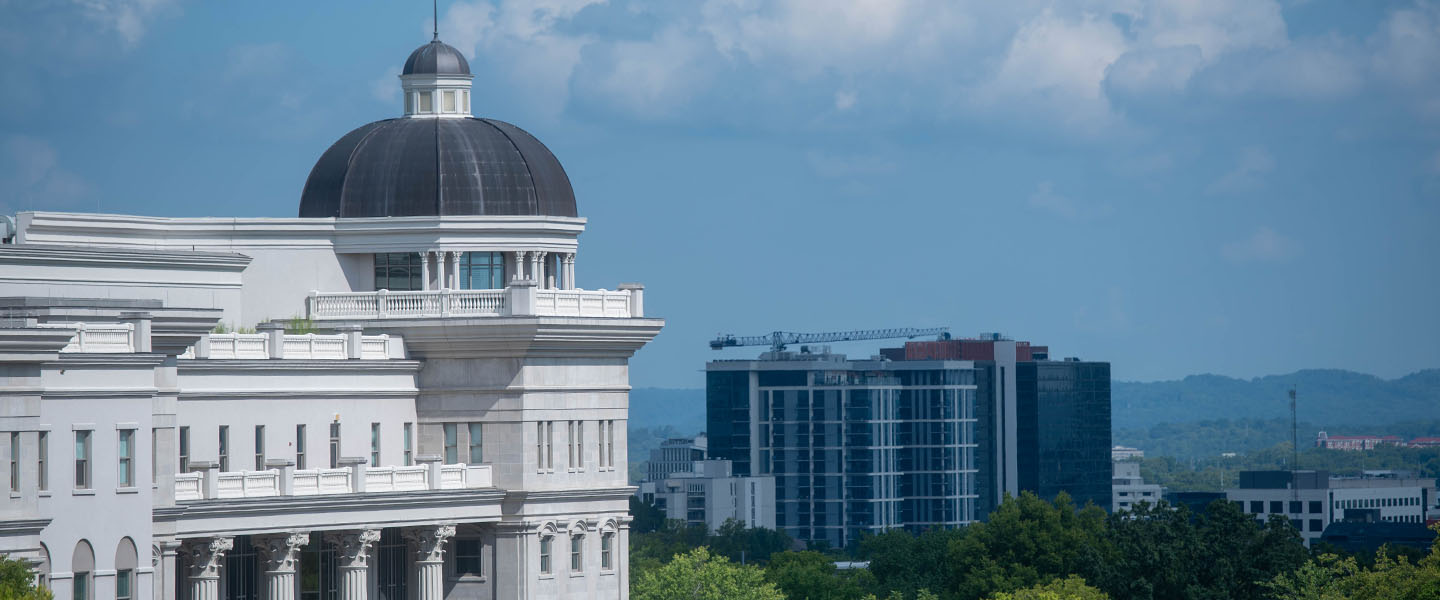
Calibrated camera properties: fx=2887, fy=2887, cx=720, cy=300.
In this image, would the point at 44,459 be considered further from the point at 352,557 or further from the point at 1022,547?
the point at 1022,547

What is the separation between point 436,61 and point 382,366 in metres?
14.5

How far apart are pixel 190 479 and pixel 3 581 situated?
17.0 m

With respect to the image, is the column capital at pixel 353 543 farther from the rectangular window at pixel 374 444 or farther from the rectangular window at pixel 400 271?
the rectangular window at pixel 400 271

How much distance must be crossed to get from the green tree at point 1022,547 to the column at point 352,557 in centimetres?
5910

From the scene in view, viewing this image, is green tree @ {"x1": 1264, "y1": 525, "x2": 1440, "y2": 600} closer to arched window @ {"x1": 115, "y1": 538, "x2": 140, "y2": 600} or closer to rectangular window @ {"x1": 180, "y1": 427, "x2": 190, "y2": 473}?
rectangular window @ {"x1": 180, "y1": 427, "x2": 190, "y2": 473}

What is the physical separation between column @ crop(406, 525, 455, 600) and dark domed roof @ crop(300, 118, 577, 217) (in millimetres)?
12471

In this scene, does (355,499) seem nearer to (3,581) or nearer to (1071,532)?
(3,581)

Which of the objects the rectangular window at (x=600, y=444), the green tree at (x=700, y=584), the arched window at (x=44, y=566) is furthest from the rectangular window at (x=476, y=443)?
the green tree at (x=700, y=584)

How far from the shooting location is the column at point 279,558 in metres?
98.8

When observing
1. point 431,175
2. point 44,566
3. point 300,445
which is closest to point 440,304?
point 431,175

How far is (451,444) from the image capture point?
358 ft

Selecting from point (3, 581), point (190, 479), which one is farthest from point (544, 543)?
point (3, 581)

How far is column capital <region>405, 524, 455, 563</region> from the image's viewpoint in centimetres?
10581

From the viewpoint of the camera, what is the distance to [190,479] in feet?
311
